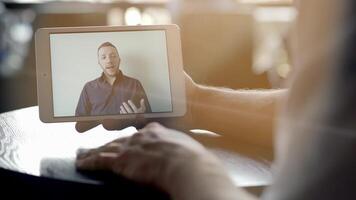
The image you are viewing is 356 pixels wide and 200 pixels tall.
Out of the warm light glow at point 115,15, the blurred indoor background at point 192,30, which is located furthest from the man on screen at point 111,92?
the warm light glow at point 115,15

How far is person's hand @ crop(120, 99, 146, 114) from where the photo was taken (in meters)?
0.66

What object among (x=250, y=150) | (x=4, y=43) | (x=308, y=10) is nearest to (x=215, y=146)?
(x=250, y=150)

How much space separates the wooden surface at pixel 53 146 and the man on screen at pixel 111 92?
3 cm

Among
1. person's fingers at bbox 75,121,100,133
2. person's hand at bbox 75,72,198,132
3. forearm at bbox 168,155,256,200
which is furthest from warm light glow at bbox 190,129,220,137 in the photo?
forearm at bbox 168,155,256,200

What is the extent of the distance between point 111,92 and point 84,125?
2.2 inches

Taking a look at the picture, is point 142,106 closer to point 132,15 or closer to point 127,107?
point 127,107

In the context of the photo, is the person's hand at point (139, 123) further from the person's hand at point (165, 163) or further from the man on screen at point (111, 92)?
the person's hand at point (165, 163)

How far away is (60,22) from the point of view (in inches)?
75.3

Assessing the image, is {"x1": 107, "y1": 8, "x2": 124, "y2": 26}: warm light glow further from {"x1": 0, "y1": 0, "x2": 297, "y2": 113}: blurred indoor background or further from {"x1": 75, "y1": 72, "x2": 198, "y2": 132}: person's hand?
{"x1": 75, "y1": 72, "x2": 198, "y2": 132}: person's hand

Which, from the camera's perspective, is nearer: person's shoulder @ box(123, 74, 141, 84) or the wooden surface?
the wooden surface

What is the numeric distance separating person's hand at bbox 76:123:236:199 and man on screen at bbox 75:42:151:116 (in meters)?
0.13

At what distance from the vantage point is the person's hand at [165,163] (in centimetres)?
45

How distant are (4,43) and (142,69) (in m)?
1.71

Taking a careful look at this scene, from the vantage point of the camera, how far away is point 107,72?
2.17 ft
